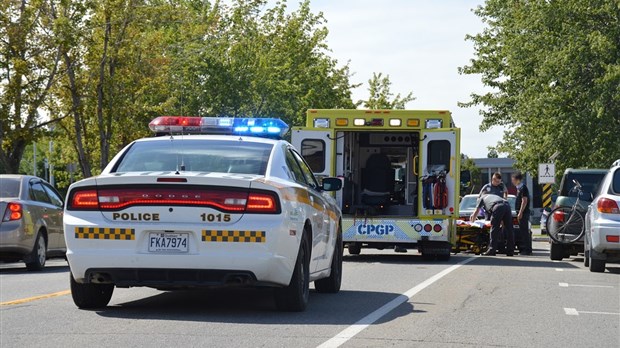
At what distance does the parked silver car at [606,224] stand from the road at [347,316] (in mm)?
1738

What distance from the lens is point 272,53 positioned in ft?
182

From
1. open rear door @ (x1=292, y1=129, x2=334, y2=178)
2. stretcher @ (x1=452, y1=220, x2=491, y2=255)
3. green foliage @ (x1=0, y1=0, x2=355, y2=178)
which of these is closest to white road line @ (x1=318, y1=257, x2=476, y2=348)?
open rear door @ (x1=292, y1=129, x2=334, y2=178)

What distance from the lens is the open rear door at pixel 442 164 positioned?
2144 centimetres

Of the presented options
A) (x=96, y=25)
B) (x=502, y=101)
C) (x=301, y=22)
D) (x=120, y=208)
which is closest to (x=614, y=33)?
(x=502, y=101)

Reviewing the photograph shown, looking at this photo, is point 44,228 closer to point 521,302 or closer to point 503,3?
point 521,302

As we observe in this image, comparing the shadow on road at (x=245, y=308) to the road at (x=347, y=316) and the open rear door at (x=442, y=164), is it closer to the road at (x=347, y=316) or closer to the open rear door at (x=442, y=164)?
the road at (x=347, y=316)

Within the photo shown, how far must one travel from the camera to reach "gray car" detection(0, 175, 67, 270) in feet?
60.5

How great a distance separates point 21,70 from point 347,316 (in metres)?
22.6

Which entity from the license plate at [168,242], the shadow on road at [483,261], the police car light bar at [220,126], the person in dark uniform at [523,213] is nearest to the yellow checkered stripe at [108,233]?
the license plate at [168,242]

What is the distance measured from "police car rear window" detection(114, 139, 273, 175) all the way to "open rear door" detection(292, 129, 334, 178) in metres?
10.6

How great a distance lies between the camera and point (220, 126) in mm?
12406

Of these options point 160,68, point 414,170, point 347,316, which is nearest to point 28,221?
point 414,170

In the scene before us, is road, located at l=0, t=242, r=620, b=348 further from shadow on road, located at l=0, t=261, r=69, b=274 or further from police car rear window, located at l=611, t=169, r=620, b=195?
shadow on road, located at l=0, t=261, r=69, b=274

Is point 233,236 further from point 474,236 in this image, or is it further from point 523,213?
point 523,213
